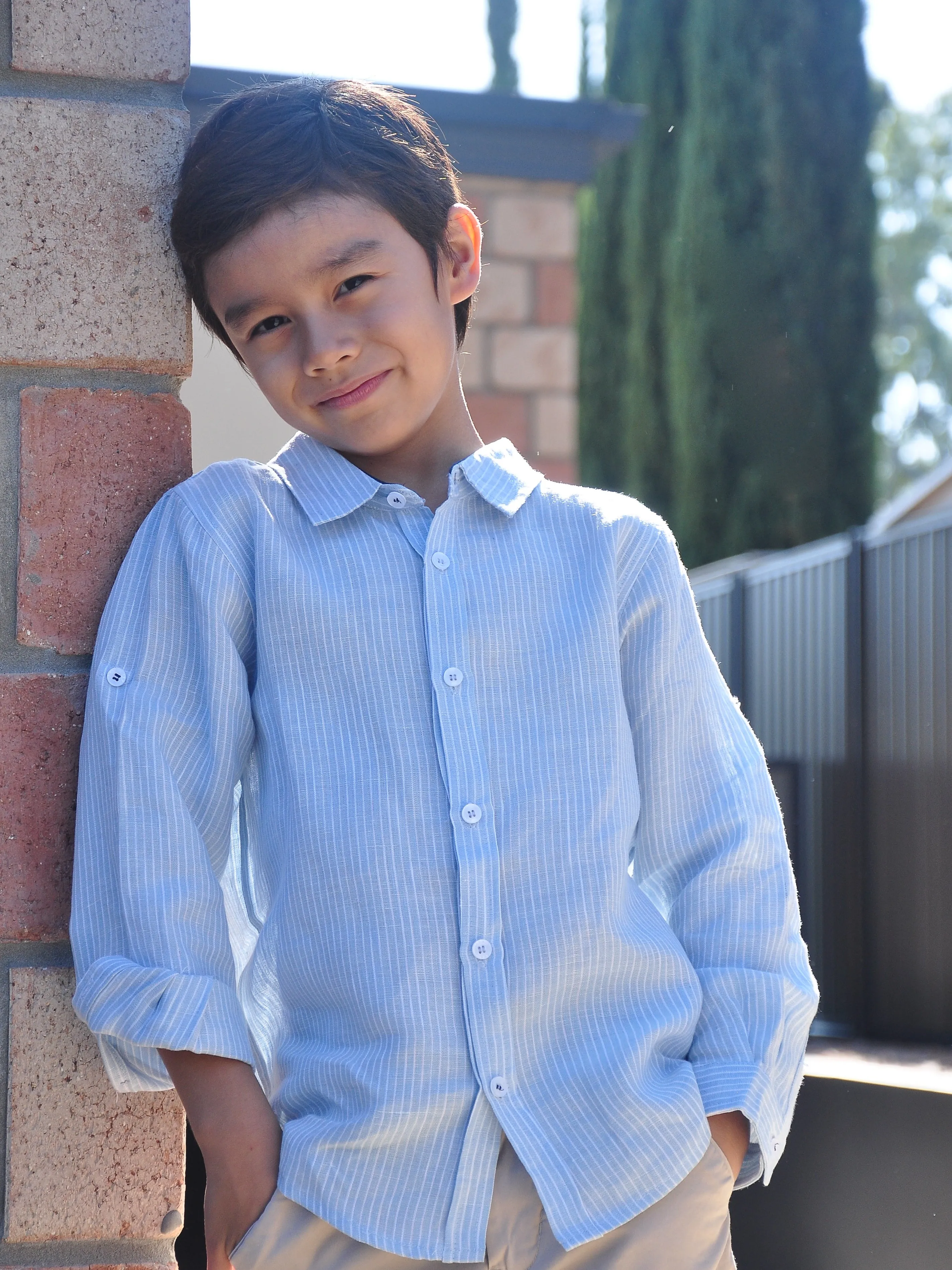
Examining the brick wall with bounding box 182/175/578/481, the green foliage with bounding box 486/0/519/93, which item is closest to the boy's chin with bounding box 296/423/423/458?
the brick wall with bounding box 182/175/578/481

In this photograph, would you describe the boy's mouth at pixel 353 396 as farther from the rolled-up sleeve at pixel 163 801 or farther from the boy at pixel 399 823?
the rolled-up sleeve at pixel 163 801

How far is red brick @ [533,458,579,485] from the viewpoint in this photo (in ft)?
20.7

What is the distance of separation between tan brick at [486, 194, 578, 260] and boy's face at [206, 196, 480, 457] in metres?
5.14

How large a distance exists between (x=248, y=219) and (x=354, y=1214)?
3.21 ft

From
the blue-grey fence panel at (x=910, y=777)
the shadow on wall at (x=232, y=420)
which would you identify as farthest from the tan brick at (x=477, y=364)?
the shadow on wall at (x=232, y=420)

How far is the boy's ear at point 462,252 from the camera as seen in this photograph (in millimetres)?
1708

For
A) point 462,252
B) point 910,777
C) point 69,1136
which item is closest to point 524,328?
point 910,777

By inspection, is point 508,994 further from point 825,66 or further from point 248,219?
point 825,66

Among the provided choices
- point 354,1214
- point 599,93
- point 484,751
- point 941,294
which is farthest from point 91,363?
point 941,294

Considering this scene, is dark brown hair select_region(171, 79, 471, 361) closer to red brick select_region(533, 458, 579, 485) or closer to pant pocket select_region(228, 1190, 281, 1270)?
pant pocket select_region(228, 1190, 281, 1270)

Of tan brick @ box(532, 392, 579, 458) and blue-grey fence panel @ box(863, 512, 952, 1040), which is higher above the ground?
tan brick @ box(532, 392, 579, 458)

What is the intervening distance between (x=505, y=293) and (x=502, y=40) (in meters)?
11.7

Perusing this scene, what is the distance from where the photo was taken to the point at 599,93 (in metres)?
14.6

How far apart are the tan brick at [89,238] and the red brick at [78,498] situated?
0.16 feet
